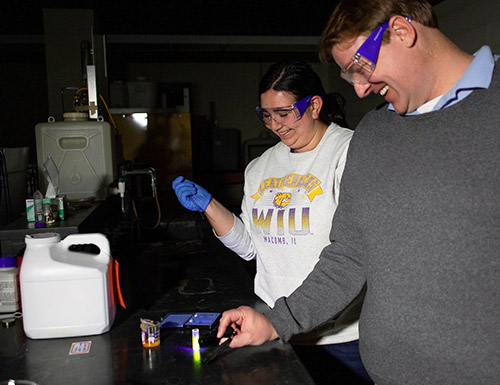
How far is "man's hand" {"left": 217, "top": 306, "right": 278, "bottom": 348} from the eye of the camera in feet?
3.73

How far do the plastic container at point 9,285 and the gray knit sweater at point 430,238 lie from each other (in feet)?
3.27

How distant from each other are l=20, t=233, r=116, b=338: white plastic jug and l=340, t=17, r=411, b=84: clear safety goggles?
0.80 meters

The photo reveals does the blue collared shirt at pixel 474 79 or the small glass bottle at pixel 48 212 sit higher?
the blue collared shirt at pixel 474 79

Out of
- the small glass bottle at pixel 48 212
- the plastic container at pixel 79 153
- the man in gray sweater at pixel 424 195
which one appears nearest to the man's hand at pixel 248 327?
the man in gray sweater at pixel 424 195

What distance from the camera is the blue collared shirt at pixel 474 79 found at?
892 mm

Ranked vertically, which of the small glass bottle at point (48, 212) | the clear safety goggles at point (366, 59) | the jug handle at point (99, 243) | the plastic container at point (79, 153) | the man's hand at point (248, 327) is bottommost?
the man's hand at point (248, 327)

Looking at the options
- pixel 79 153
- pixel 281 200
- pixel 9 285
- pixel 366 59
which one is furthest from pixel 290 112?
pixel 79 153

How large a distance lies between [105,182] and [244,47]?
15.5ft

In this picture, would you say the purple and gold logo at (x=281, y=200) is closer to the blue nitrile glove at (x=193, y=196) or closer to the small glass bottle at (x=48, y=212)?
the blue nitrile glove at (x=193, y=196)

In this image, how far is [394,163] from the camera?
3.31ft

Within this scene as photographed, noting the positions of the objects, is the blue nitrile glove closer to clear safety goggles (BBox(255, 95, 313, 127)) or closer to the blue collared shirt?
clear safety goggles (BBox(255, 95, 313, 127))

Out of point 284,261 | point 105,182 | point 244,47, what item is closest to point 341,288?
point 284,261

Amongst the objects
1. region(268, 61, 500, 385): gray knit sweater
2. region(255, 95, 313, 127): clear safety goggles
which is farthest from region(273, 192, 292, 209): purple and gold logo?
region(268, 61, 500, 385): gray knit sweater

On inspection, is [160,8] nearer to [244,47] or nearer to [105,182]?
[244,47]
